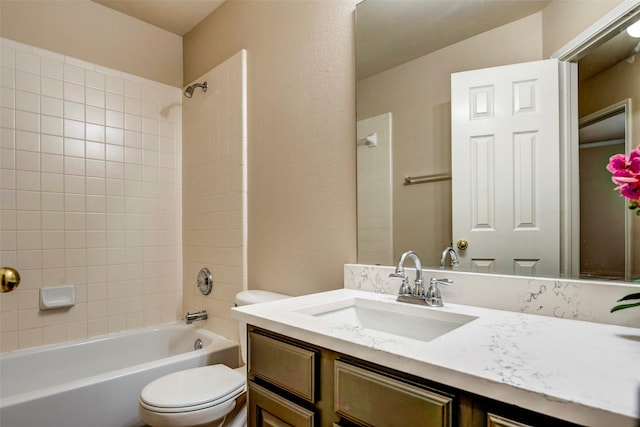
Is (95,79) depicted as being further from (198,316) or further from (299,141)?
(198,316)

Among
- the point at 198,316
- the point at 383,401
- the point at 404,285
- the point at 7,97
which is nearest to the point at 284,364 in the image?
the point at 383,401

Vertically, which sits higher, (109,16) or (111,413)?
(109,16)

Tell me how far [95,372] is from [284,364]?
1783mm

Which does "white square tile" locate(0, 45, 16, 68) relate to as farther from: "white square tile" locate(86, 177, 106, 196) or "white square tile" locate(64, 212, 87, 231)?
"white square tile" locate(64, 212, 87, 231)

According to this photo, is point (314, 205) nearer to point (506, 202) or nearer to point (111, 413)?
point (506, 202)

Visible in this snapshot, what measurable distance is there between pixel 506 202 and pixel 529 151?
165 mm

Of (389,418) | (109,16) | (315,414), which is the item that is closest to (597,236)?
(389,418)

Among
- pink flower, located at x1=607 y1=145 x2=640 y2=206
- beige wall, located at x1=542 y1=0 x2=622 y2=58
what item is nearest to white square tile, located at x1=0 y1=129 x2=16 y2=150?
beige wall, located at x1=542 y1=0 x2=622 y2=58

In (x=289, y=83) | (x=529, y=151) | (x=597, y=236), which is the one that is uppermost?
(x=289, y=83)

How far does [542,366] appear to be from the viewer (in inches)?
24.0

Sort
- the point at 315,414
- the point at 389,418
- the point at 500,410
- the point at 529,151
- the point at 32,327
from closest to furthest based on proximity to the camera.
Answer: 1. the point at 500,410
2. the point at 389,418
3. the point at 315,414
4. the point at 529,151
5. the point at 32,327

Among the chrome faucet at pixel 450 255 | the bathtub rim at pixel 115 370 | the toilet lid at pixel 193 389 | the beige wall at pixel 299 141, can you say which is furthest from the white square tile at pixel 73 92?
the chrome faucet at pixel 450 255

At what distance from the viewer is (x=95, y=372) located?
209 cm

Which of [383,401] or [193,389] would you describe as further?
[193,389]
